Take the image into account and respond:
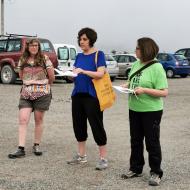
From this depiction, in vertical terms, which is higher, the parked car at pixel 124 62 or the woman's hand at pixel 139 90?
the woman's hand at pixel 139 90

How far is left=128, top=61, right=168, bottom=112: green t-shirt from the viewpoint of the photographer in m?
5.92

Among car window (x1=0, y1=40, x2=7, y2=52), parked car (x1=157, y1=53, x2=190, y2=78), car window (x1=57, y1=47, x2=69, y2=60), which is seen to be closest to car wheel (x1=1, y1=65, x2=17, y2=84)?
car window (x1=0, y1=40, x2=7, y2=52)

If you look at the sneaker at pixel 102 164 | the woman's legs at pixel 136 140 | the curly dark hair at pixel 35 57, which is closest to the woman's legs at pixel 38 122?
the curly dark hair at pixel 35 57

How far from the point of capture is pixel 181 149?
805 centimetres

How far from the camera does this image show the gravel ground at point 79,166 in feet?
19.6

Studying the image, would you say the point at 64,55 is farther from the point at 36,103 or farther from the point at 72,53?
the point at 36,103

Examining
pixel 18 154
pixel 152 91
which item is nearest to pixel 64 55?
pixel 18 154

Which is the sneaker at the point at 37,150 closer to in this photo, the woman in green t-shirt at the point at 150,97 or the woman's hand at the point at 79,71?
the woman's hand at the point at 79,71

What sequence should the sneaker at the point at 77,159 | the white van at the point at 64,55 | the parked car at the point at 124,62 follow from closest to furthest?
the sneaker at the point at 77,159
the white van at the point at 64,55
the parked car at the point at 124,62

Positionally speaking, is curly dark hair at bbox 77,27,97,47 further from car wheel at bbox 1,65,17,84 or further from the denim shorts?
car wheel at bbox 1,65,17,84

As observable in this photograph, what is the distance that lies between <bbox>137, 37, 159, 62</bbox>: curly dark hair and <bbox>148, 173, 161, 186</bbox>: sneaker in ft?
4.34

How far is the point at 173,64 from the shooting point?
30.3 m

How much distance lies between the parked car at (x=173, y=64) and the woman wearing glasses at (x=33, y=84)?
76.6 feet

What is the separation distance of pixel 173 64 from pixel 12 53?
38.3 ft
